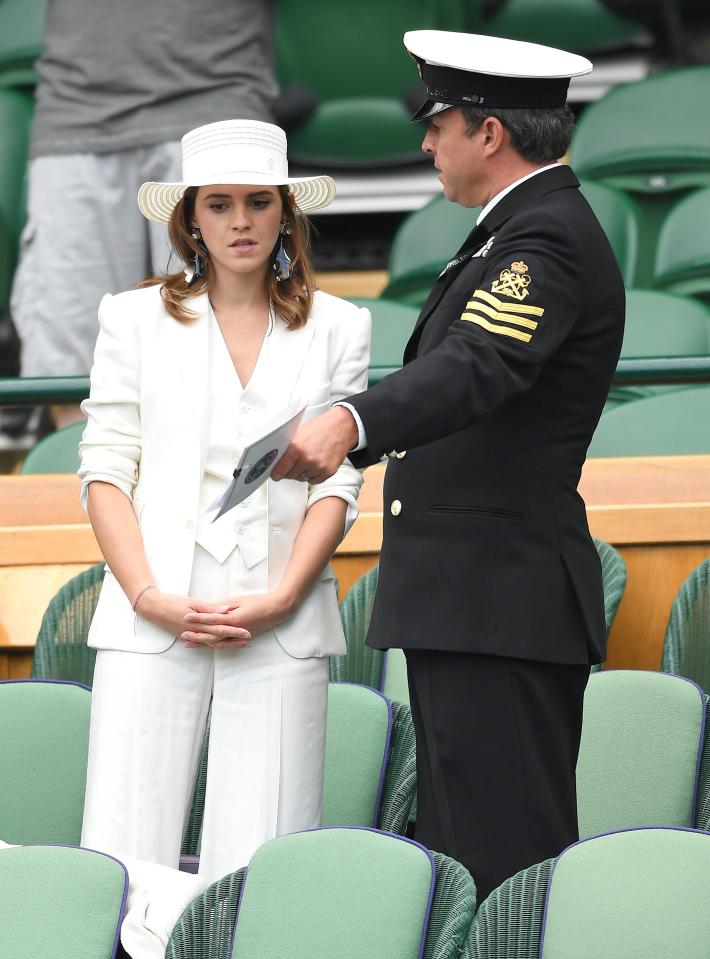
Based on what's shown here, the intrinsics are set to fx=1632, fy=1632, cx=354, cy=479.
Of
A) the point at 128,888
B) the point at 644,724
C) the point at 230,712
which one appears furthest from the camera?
the point at 644,724

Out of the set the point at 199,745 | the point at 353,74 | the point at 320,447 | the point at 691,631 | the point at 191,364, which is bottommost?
the point at 199,745

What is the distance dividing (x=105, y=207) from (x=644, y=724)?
196cm

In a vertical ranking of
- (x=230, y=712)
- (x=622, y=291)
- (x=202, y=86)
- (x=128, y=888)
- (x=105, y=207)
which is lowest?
(x=128, y=888)

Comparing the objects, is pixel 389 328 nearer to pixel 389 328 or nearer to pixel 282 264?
pixel 389 328

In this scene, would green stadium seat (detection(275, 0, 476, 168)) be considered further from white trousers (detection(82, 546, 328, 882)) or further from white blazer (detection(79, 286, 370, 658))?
white trousers (detection(82, 546, 328, 882))

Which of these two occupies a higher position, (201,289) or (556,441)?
(201,289)

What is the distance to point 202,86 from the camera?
3.70 metres

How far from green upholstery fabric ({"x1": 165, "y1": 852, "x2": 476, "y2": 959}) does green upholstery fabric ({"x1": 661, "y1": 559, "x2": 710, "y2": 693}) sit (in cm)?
98

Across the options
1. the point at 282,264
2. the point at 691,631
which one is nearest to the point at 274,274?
the point at 282,264

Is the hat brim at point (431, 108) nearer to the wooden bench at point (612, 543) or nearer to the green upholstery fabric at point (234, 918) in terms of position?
the green upholstery fabric at point (234, 918)

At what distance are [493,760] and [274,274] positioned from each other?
68cm

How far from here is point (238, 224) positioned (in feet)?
6.51

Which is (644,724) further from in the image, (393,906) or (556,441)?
(393,906)

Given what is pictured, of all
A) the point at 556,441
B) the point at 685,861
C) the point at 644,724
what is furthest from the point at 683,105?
the point at 685,861
